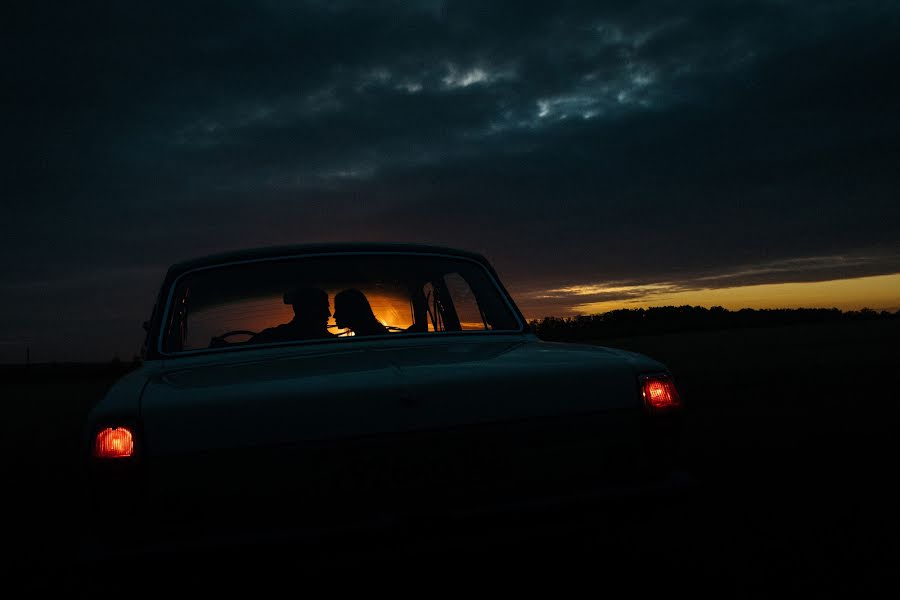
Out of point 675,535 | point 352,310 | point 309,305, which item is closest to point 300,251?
point 309,305

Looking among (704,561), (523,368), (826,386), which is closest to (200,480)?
A: (523,368)

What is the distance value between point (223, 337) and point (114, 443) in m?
1.50

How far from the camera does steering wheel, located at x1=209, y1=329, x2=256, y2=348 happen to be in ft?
12.3

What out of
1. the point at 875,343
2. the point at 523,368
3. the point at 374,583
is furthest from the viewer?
the point at 875,343

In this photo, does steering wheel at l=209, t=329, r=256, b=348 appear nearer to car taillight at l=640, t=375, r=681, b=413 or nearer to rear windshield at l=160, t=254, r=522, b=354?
rear windshield at l=160, t=254, r=522, b=354

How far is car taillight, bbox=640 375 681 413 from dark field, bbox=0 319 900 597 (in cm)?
32

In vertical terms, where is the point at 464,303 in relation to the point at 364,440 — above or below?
above

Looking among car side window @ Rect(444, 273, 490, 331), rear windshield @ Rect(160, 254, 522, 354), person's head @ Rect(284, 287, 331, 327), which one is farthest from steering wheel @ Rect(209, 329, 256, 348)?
car side window @ Rect(444, 273, 490, 331)

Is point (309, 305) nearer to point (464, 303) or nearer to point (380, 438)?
point (464, 303)

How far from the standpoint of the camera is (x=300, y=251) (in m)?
3.96

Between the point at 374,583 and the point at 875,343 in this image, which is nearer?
the point at 374,583

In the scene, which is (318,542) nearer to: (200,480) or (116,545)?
(200,480)

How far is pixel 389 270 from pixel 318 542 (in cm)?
197

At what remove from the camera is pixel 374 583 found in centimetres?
351
